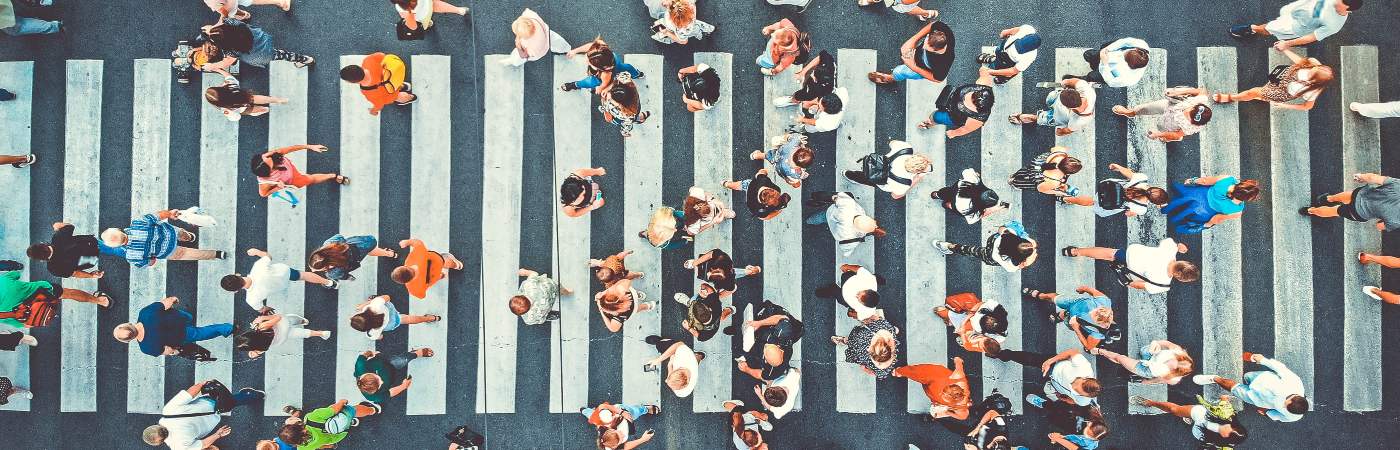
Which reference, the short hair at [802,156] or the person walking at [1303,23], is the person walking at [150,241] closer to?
the short hair at [802,156]

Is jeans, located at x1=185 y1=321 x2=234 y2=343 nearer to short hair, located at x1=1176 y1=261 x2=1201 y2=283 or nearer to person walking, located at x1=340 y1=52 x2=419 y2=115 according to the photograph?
person walking, located at x1=340 y1=52 x2=419 y2=115

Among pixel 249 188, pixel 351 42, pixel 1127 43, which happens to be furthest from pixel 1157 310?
pixel 249 188

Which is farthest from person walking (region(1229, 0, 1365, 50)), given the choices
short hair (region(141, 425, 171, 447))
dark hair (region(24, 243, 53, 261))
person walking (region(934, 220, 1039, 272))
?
dark hair (region(24, 243, 53, 261))

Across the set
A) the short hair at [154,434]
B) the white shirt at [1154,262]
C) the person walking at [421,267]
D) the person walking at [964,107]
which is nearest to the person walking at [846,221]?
the person walking at [964,107]

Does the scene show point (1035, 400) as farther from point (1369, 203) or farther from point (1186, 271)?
point (1369, 203)

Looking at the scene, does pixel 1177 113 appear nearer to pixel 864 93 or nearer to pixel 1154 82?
pixel 1154 82

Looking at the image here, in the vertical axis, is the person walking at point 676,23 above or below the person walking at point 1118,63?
above
